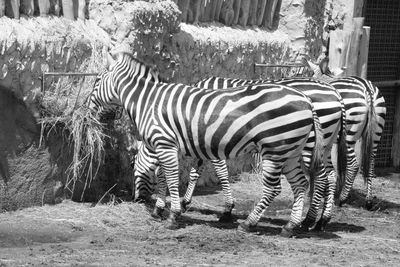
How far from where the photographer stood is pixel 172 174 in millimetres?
9219

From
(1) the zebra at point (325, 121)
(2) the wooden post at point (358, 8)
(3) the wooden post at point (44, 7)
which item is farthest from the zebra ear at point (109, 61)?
(2) the wooden post at point (358, 8)

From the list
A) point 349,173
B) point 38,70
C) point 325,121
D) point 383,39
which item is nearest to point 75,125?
point 38,70

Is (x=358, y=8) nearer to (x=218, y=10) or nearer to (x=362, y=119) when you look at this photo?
(x=218, y=10)

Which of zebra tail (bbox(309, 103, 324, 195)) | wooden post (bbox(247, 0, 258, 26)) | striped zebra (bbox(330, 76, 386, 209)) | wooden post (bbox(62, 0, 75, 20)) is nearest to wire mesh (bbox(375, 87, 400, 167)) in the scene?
wooden post (bbox(247, 0, 258, 26))

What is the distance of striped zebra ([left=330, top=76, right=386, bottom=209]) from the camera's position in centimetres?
1095

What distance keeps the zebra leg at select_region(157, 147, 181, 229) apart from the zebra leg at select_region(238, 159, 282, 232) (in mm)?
665

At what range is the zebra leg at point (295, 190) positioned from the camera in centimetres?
918

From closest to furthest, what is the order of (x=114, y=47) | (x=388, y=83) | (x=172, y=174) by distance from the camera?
(x=172, y=174), (x=114, y=47), (x=388, y=83)

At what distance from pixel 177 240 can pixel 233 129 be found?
123 centimetres

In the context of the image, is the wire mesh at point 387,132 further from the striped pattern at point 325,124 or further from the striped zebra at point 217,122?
the striped zebra at point 217,122

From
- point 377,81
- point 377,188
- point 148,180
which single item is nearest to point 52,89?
point 148,180

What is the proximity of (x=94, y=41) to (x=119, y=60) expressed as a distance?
0.45m

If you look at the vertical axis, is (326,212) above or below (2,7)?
below

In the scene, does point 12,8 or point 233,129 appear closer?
point 233,129
